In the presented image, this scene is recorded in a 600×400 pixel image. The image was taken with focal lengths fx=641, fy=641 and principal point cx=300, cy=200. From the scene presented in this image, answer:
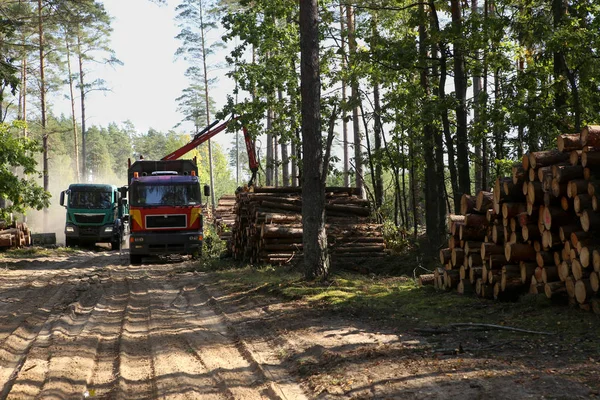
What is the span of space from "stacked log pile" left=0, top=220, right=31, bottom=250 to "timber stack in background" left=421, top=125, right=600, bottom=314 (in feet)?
71.4

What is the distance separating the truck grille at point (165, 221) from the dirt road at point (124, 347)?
6.37m

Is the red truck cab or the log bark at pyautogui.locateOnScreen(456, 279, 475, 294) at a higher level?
the red truck cab

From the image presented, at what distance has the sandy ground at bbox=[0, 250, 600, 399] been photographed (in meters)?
5.52

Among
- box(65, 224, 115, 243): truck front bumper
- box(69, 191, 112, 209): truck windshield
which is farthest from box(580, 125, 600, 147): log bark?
box(65, 224, 115, 243): truck front bumper

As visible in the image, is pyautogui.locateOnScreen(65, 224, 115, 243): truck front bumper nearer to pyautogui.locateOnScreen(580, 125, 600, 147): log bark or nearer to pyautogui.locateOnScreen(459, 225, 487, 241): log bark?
pyautogui.locateOnScreen(459, 225, 487, 241): log bark

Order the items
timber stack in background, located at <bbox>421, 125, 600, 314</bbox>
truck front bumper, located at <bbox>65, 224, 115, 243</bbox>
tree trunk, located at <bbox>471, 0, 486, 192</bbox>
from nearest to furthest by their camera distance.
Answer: timber stack in background, located at <bbox>421, 125, 600, 314</bbox> < tree trunk, located at <bbox>471, 0, 486, 192</bbox> < truck front bumper, located at <bbox>65, 224, 115, 243</bbox>

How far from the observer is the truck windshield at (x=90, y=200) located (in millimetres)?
28875

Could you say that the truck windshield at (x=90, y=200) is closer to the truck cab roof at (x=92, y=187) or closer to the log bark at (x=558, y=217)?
the truck cab roof at (x=92, y=187)

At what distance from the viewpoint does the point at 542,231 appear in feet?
27.9

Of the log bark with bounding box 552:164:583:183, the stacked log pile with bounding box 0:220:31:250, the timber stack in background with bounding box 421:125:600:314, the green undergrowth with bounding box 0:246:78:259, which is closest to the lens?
the timber stack in background with bounding box 421:125:600:314

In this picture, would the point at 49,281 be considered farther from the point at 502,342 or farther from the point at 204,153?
the point at 204,153

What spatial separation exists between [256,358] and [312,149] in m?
6.19

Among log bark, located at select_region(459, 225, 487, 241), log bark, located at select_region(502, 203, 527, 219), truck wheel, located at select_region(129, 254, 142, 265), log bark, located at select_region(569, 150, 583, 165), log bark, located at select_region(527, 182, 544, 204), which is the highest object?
log bark, located at select_region(569, 150, 583, 165)

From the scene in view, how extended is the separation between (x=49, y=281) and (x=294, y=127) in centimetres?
1294
